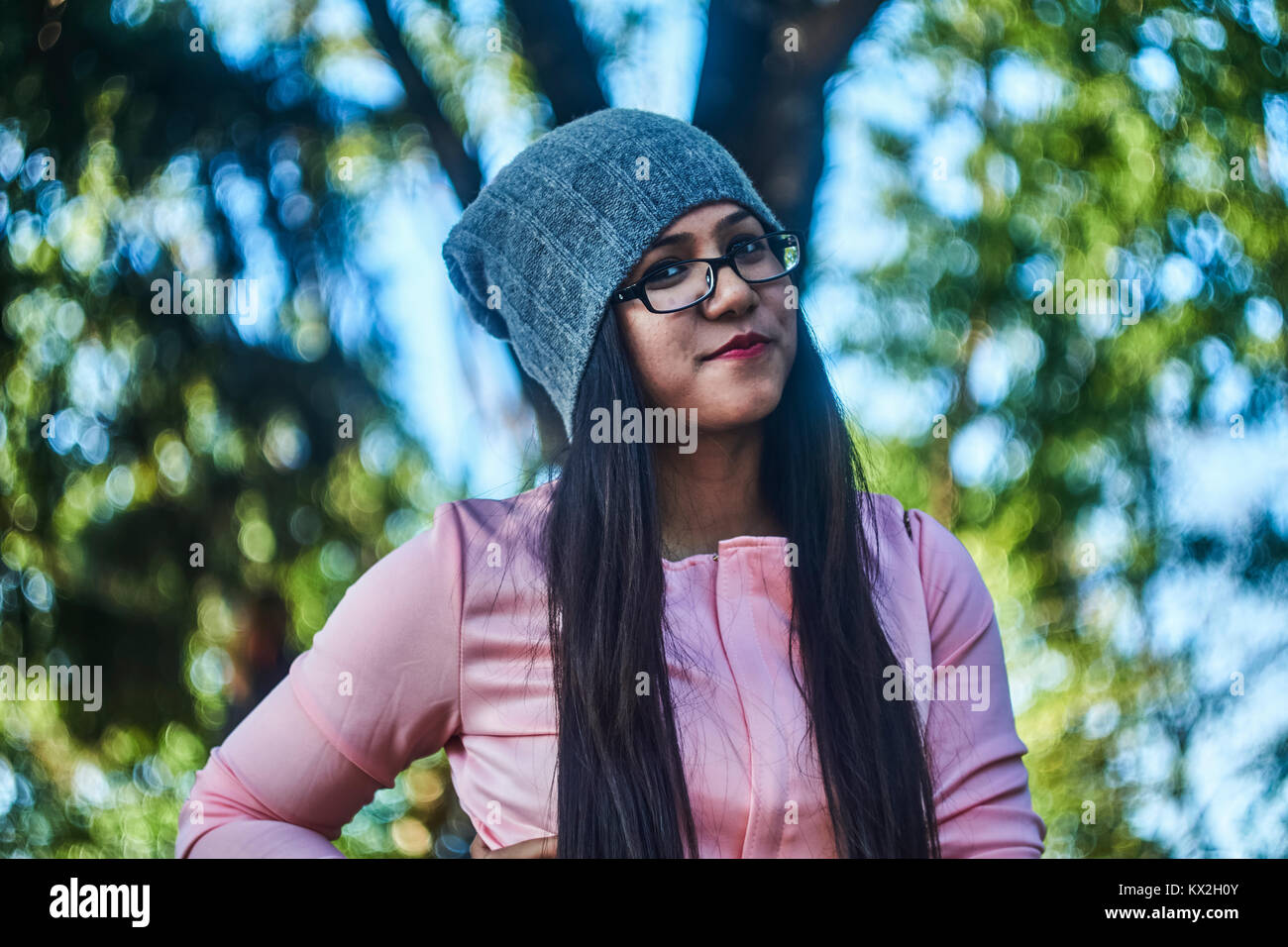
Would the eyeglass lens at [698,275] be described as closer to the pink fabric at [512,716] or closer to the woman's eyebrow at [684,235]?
the woman's eyebrow at [684,235]

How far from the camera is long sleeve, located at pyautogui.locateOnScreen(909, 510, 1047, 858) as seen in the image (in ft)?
4.36

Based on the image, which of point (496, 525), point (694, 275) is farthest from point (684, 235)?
point (496, 525)

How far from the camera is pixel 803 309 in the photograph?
1.54 metres

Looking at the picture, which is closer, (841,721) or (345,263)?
(841,721)

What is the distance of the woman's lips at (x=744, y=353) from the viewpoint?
135 cm

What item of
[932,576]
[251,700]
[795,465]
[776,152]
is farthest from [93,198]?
[932,576]

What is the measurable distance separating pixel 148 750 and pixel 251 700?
0.81 ft

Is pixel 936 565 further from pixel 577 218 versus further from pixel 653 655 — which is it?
pixel 577 218

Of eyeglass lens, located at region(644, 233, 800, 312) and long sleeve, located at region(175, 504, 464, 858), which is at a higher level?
eyeglass lens, located at region(644, 233, 800, 312)

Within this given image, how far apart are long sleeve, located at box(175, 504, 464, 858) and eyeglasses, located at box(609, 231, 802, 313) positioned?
0.44 m

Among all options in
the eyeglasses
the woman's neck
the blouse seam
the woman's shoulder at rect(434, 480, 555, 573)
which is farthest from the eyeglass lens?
the blouse seam

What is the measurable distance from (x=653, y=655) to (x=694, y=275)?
20.0 inches

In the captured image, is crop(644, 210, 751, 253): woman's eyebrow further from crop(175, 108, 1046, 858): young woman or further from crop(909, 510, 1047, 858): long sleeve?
crop(909, 510, 1047, 858): long sleeve
